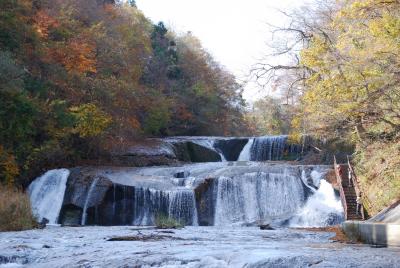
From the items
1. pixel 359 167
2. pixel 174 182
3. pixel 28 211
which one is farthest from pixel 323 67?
pixel 28 211

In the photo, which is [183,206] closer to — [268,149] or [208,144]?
[268,149]

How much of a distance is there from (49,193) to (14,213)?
26.9ft

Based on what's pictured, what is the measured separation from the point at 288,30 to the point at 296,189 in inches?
304

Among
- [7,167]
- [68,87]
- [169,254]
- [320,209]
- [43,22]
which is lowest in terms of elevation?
[169,254]

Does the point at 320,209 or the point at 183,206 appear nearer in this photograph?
the point at 320,209

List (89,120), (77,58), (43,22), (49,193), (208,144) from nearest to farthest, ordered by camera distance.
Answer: (49,193) → (89,120) → (43,22) → (77,58) → (208,144)

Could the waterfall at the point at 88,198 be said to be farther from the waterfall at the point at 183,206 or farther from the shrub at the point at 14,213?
the shrub at the point at 14,213

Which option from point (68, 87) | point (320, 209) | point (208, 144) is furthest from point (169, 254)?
point (208, 144)

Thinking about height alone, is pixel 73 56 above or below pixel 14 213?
above

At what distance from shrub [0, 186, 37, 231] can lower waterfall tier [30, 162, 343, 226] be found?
199 inches

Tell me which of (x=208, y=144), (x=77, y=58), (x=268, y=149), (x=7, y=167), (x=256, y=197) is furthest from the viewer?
(x=208, y=144)

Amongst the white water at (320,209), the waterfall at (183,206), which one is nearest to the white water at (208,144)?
the waterfall at (183,206)

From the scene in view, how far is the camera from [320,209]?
20625mm

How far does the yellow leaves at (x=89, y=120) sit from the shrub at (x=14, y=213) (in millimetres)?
10047
